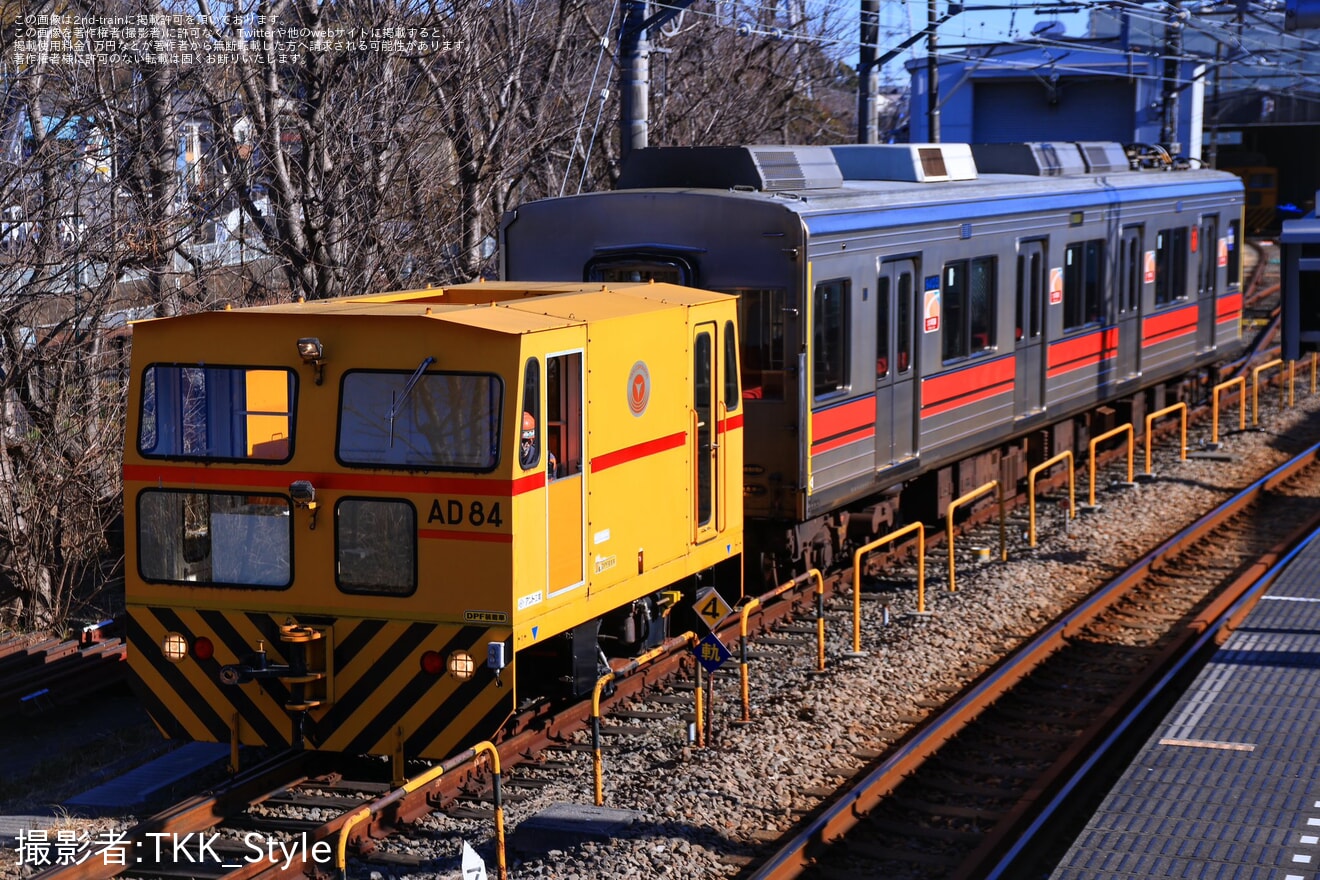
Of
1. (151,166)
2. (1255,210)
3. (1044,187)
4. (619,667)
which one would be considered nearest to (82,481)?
(151,166)

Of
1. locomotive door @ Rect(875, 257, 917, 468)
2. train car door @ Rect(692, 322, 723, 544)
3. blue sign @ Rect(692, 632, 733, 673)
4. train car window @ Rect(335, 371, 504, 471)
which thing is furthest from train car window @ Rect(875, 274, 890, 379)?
train car window @ Rect(335, 371, 504, 471)

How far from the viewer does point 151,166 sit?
44.3 feet

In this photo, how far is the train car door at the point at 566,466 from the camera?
8.73m

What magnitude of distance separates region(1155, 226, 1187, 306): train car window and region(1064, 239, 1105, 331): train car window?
223 centimetres

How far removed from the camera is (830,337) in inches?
495

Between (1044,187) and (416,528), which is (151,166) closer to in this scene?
(416,528)

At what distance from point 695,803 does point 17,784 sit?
4.11 metres

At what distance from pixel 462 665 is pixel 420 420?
1.28 m

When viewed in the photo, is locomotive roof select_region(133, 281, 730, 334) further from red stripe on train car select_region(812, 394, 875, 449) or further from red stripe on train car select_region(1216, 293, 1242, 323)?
red stripe on train car select_region(1216, 293, 1242, 323)

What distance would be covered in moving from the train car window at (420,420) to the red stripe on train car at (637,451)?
38.5 inches

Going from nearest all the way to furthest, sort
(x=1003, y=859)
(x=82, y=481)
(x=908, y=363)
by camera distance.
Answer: (x=1003, y=859), (x=82, y=481), (x=908, y=363)

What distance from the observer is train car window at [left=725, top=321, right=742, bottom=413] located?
10.9m

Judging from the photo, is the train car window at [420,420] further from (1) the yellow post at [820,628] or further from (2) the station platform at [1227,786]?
(1) the yellow post at [820,628]

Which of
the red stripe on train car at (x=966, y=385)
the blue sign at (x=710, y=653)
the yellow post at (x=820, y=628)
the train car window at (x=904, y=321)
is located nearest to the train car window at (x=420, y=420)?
the blue sign at (x=710, y=653)
